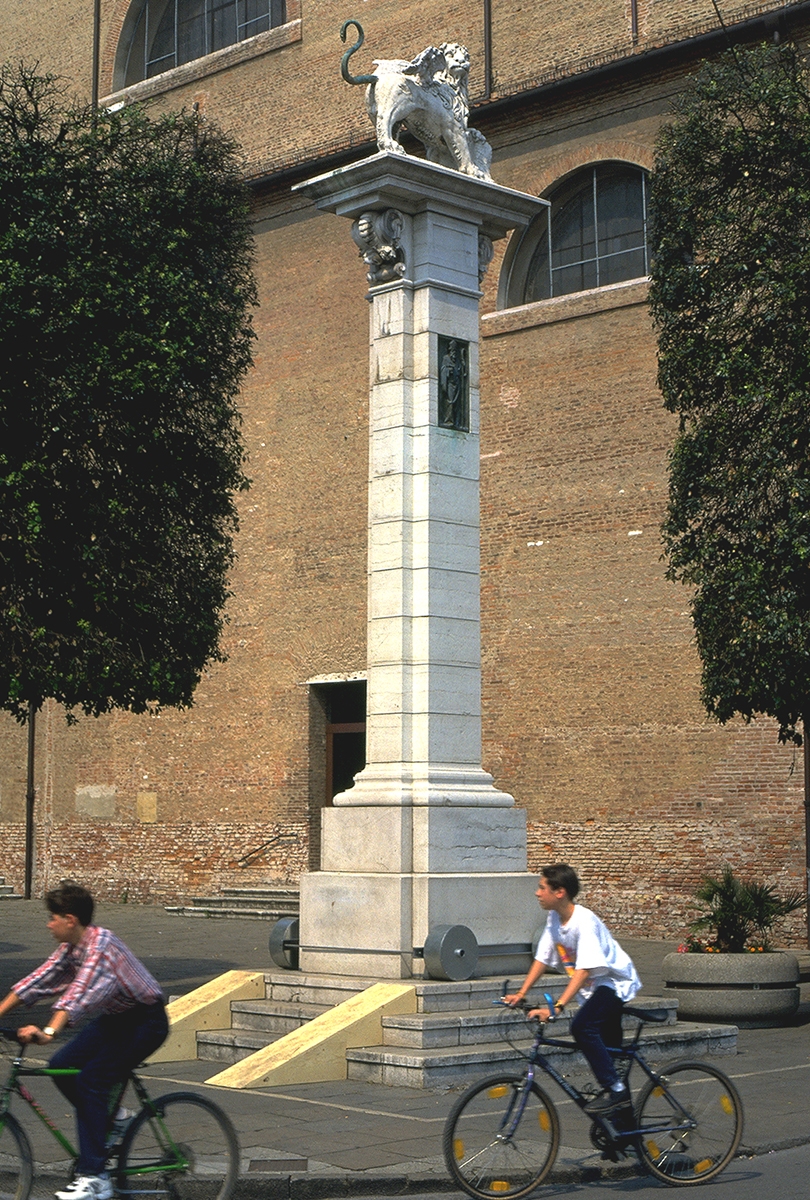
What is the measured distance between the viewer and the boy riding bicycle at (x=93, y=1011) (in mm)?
6637

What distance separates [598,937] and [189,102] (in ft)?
82.7

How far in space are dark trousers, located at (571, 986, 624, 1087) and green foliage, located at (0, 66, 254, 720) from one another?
8880 mm

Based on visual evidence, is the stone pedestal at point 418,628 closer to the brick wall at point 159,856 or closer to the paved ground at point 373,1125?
the paved ground at point 373,1125

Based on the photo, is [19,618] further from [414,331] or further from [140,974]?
[140,974]

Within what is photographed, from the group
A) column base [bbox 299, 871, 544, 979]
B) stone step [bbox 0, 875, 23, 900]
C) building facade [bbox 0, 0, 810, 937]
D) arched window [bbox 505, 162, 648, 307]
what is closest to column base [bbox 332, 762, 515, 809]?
column base [bbox 299, 871, 544, 979]

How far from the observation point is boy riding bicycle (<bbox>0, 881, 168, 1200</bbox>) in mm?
6637

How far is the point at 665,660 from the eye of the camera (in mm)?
22016

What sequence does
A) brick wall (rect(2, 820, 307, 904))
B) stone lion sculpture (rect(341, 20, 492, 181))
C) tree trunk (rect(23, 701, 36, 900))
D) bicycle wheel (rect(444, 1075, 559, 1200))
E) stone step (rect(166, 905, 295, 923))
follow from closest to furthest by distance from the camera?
bicycle wheel (rect(444, 1075, 559, 1200)) < stone lion sculpture (rect(341, 20, 492, 181)) < stone step (rect(166, 905, 295, 923)) < brick wall (rect(2, 820, 307, 904)) < tree trunk (rect(23, 701, 36, 900))

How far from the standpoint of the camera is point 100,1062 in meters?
6.75

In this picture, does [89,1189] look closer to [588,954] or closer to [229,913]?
[588,954]

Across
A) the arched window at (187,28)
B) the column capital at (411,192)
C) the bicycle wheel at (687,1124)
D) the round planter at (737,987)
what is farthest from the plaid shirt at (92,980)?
the arched window at (187,28)

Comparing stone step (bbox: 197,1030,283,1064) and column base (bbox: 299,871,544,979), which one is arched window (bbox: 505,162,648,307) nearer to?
column base (bbox: 299,871,544,979)

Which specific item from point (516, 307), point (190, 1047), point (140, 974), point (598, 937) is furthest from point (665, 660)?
point (140, 974)

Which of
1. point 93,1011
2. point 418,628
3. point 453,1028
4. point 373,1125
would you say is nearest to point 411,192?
point 418,628
